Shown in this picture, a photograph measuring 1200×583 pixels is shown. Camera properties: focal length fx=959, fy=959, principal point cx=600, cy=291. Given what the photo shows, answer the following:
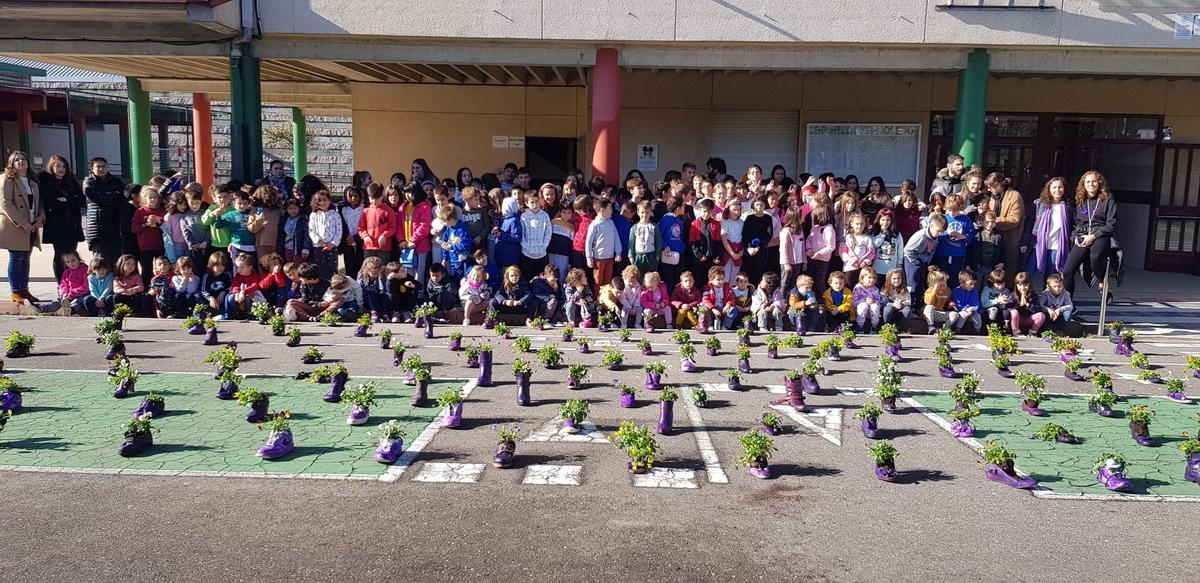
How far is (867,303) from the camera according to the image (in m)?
Result: 10.8

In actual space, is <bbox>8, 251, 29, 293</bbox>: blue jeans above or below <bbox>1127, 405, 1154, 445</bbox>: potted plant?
above

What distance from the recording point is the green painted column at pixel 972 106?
1260cm

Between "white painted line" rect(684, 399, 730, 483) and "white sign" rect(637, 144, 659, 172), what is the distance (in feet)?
32.0

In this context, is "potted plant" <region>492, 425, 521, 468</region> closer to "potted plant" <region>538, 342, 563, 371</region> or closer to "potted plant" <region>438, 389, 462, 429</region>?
"potted plant" <region>438, 389, 462, 429</region>

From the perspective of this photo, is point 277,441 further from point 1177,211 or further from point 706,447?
point 1177,211

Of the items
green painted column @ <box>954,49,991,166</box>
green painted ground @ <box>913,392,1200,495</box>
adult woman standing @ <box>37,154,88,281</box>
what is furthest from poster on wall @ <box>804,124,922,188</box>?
adult woman standing @ <box>37,154,88,281</box>

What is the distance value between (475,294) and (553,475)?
518 centimetres

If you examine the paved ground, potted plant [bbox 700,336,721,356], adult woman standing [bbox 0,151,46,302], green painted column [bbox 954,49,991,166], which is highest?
green painted column [bbox 954,49,991,166]

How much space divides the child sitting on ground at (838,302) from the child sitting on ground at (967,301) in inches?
47.6

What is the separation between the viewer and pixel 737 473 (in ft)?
20.1

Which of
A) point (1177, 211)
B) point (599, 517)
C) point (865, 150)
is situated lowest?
point (599, 517)

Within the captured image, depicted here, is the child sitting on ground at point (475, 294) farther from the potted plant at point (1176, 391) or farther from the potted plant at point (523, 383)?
the potted plant at point (1176, 391)

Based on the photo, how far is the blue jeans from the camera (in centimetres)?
1137

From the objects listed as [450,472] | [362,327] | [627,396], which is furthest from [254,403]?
[362,327]
